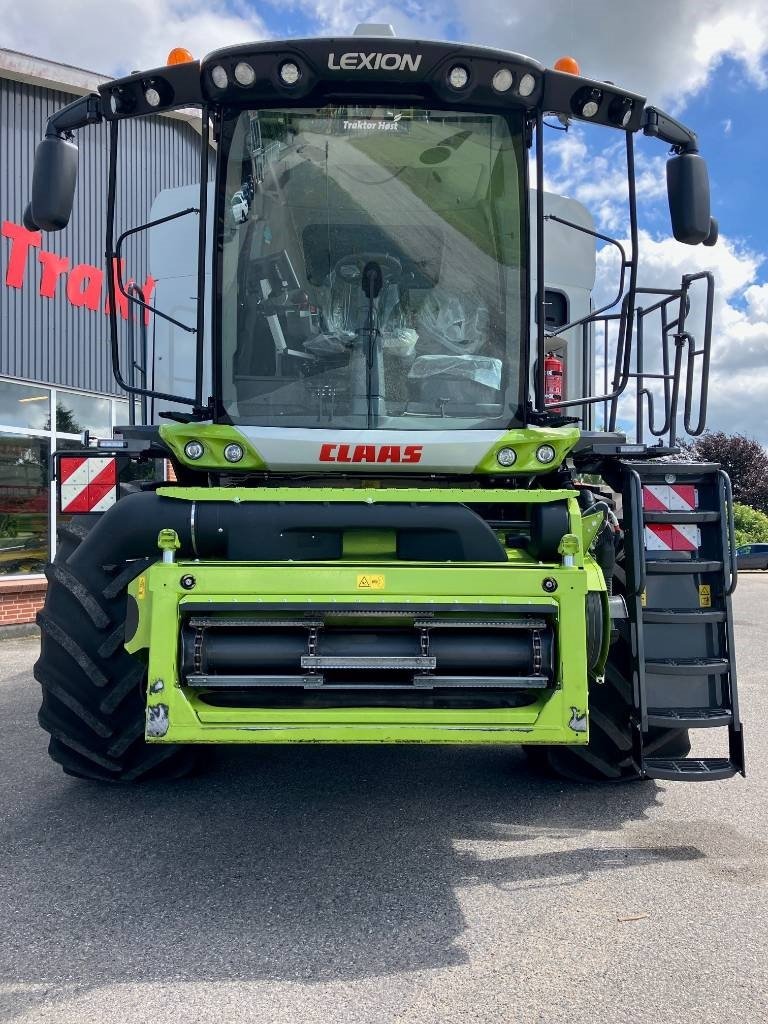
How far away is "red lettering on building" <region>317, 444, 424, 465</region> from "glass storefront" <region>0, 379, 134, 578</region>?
26.8 ft

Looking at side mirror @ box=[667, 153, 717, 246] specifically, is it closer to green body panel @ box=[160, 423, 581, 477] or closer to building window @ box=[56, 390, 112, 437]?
green body panel @ box=[160, 423, 581, 477]

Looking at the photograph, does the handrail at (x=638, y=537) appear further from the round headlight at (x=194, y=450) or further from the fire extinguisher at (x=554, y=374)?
the round headlight at (x=194, y=450)

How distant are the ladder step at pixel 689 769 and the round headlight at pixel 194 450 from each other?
7.92ft

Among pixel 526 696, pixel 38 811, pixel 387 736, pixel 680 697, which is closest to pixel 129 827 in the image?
pixel 38 811

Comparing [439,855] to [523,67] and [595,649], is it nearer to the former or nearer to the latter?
[595,649]

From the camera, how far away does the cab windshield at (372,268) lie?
13.9 ft

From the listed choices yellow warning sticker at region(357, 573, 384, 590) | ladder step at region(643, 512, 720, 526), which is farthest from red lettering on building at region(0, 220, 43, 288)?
ladder step at region(643, 512, 720, 526)

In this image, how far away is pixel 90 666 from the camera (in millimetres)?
4055

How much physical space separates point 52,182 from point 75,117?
35 cm

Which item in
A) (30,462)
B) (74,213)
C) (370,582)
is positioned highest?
(74,213)

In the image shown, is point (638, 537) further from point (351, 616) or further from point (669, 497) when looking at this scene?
point (351, 616)

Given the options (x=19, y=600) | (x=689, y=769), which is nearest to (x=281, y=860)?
(x=689, y=769)

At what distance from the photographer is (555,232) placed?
6.26m

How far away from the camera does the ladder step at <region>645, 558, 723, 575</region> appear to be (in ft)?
13.3
